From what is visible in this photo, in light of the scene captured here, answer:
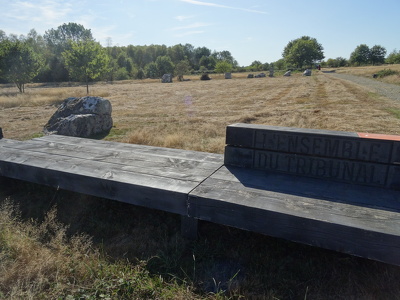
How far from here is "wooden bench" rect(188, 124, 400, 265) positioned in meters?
2.22

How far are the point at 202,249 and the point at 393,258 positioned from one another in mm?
1608

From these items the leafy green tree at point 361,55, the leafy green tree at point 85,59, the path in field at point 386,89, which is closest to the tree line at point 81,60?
the leafy green tree at point 85,59

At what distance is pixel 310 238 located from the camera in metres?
2.32

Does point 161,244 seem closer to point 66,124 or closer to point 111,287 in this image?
point 111,287

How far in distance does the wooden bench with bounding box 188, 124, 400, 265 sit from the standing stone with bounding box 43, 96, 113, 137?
6.14m

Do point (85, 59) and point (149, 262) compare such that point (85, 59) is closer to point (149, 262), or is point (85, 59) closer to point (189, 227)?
point (189, 227)

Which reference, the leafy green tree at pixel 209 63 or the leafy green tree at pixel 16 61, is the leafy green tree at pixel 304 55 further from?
the leafy green tree at pixel 16 61

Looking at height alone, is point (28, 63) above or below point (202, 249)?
above

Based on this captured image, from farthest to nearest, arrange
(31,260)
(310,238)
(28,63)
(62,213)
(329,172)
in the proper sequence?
1. (28,63)
2. (62,213)
3. (329,172)
4. (31,260)
5. (310,238)

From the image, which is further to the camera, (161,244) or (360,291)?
(161,244)

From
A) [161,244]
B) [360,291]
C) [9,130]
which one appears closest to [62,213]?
[161,244]

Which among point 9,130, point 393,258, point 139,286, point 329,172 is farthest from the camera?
point 9,130

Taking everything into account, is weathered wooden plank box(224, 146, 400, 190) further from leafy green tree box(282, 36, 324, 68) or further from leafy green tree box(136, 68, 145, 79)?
leafy green tree box(282, 36, 324, 68)

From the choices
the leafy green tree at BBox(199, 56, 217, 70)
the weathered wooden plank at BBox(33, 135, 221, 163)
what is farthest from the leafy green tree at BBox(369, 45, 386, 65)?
the weathered wooden plank at BBox(33, 135, 221, 163)
